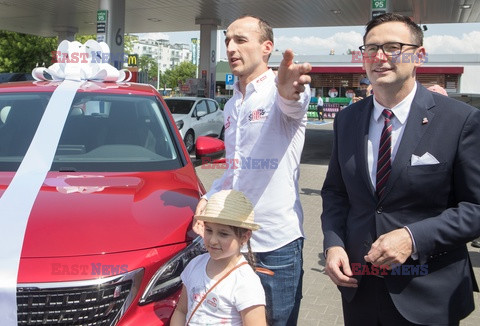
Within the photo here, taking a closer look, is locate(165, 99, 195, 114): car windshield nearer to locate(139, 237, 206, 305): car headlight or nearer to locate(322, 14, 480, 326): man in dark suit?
Result: locate(139, 237, 206, 305): car headlight

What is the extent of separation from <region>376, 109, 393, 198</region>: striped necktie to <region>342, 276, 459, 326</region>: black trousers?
361 mm

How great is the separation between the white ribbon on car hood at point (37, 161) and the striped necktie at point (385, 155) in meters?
1.42

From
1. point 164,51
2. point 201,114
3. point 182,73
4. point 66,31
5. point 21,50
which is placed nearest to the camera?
point 201,114

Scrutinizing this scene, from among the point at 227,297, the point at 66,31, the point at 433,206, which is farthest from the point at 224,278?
the point at 66,31

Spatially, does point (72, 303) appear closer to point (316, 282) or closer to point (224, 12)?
point (316, 282)

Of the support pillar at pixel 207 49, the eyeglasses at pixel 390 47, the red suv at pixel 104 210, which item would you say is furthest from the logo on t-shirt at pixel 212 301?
the support pillar at pixel 207 49

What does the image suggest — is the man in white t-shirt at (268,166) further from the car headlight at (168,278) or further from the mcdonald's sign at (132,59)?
the mcdonald's sign at (132,59)

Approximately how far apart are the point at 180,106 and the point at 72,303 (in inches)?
541

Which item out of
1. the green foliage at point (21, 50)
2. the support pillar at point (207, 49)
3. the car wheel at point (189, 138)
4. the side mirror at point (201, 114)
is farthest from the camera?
the green foliage at point (21, 50)

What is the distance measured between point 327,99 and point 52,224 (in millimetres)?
38940

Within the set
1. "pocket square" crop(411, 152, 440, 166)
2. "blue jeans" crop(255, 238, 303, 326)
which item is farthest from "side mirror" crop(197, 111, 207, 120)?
"pocket square" crop(411, 152, 440, 166)

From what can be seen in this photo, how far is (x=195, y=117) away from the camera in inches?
597

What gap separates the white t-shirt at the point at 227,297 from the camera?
6.66ft

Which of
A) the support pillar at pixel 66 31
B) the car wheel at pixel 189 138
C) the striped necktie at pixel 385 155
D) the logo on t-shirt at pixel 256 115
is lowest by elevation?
the car wheel at pixel 189 138
